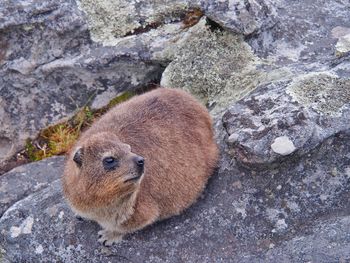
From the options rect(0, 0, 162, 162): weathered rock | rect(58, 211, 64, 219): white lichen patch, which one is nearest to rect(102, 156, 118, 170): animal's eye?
rect(58, 211, 64, 219): white lichen patch

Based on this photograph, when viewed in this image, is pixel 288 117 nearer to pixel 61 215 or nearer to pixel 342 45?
pixel 342 45

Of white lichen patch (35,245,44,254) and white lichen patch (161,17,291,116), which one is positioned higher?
white lichen patch (161,17,291,116)

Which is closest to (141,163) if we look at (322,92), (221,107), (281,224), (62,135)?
(281,224)

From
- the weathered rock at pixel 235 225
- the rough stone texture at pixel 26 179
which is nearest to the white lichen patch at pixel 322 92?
the weathered rock at pixel 235 225

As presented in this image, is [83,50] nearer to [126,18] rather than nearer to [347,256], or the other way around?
[126,18]

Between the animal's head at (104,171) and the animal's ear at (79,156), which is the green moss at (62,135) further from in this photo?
the animal's ear at (79,156)

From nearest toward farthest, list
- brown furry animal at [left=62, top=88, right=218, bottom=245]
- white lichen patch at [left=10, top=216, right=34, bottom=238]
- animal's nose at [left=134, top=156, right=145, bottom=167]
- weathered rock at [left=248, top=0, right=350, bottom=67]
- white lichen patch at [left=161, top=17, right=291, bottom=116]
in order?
animal's nose at [left=134, top=156, right=145, bottom=167] < brown furry animal at [left=62, top=88, right=218, bottom=245] < white lichen patch at [left=10, top=216, right=34, bottom=238] < white lichen patch at [left=161, top=17, right=291, bottom=116] < weathered rock at [left=248, top=0, right=350, bottom=67]

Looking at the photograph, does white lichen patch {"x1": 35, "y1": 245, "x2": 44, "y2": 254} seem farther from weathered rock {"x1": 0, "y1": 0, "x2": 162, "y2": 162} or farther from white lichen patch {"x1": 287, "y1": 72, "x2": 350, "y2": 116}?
white lichen patch {"x1": 287, "y1": 72, "x2": 350, "y2": 116}
